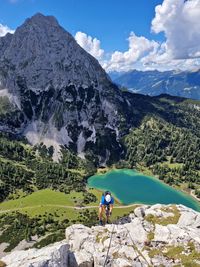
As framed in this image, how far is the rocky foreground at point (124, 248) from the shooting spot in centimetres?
4428

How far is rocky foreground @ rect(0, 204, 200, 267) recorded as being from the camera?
44.3 m

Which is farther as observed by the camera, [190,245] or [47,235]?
[47,235]

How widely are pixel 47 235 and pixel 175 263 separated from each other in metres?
111

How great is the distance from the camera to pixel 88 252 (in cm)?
4903

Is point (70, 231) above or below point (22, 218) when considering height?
above

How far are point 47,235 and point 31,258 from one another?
112719 mm

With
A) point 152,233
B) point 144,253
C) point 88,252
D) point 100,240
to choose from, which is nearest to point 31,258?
point 88,252

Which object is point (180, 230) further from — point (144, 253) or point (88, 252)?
point (88, 252)

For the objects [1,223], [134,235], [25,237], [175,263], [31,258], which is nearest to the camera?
[31,258]

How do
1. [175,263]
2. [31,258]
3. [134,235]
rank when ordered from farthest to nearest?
[134,235]
[175,263]
[31,258]

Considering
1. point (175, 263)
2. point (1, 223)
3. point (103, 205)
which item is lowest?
point (1, 223)

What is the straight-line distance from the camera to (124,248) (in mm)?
49812

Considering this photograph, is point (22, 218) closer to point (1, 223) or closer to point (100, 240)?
point (1, 223)

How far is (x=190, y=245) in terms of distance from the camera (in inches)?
1997
